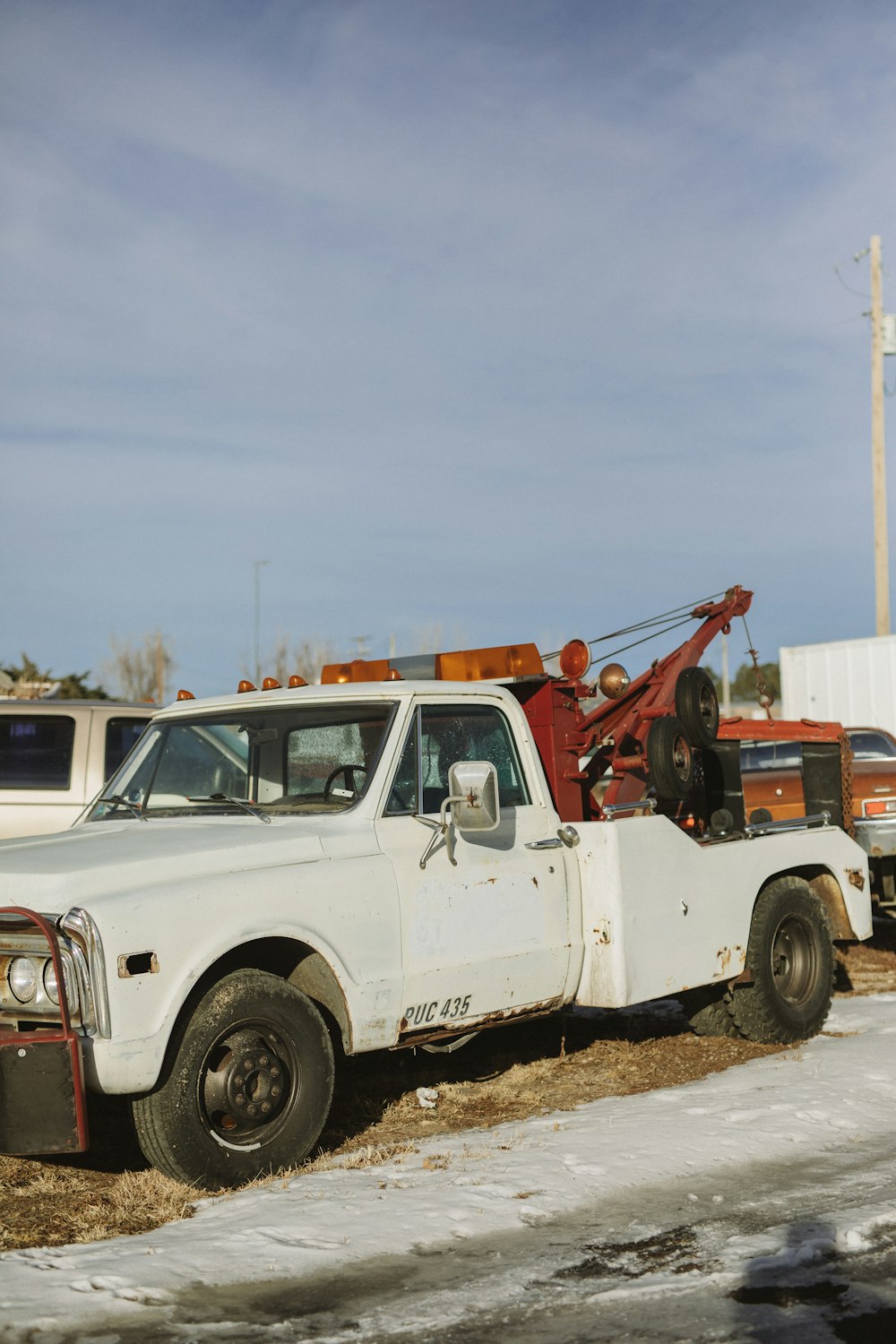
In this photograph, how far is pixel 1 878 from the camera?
16.6 feet

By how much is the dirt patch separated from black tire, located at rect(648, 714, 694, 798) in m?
1.44

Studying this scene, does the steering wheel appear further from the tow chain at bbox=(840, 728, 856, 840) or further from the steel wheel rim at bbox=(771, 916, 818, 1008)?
the tow chain at bbox=(840, 728, 856, 840)

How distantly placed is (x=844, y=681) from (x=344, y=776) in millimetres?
14866

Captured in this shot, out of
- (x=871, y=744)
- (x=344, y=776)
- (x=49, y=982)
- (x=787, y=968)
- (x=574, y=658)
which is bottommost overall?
(x=787, y=968)

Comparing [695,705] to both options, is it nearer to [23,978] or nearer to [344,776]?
[344,776]

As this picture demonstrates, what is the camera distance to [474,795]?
5656 millimetres

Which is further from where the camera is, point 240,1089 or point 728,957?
point 728,957

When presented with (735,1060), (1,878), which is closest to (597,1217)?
(1,878)

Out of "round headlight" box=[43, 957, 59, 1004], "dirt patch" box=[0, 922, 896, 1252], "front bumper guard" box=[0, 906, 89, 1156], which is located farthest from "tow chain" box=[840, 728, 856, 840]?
"front bumper guard" box=[0, 906, 89, 1156]

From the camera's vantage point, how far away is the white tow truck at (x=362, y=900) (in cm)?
484

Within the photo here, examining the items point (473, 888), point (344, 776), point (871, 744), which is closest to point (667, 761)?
point (473, 888)

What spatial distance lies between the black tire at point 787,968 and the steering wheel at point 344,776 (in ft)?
8.76

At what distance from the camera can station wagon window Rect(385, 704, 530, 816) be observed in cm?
598

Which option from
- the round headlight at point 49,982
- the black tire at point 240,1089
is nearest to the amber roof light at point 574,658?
the black tire at point 240,1089
